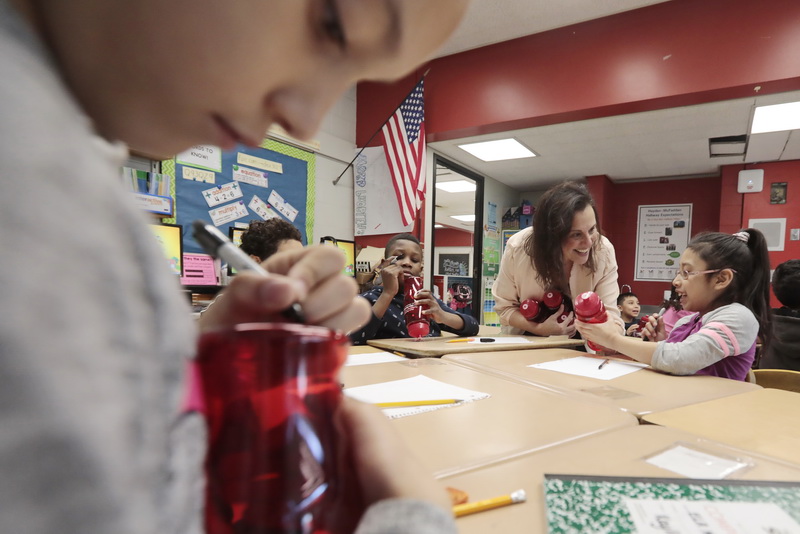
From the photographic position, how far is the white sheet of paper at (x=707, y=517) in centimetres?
46

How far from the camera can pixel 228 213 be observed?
120 inches

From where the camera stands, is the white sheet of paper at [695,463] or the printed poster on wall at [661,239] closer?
the white sheet of paper at [695,463]

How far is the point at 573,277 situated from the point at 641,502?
Result: 1.94 metres

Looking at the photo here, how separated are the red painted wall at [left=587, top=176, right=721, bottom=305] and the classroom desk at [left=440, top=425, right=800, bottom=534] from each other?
5628mm

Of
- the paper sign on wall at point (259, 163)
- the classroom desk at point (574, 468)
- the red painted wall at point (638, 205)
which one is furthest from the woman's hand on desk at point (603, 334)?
the red painted wall at point (638, 205)

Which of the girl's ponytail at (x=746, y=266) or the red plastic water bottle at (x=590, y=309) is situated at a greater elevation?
the girl's ponytail at (x=746, y=266)

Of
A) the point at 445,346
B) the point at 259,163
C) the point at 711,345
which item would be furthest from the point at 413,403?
the point at 259,163

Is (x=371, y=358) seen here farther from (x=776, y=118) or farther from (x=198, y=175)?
(x=776, y=118)

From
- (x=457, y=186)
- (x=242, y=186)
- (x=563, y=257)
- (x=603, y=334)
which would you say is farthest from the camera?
(x=457, y=186)

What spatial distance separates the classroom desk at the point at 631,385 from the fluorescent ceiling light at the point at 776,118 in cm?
336

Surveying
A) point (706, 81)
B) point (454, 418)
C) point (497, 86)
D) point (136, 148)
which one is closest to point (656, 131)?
point (706, 81)

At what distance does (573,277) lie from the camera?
2.32 m

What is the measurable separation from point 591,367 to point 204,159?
2655 millimetres

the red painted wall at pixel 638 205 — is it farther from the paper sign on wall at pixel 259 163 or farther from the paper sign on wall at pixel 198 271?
the paper sign on wall at pixel 198 271
